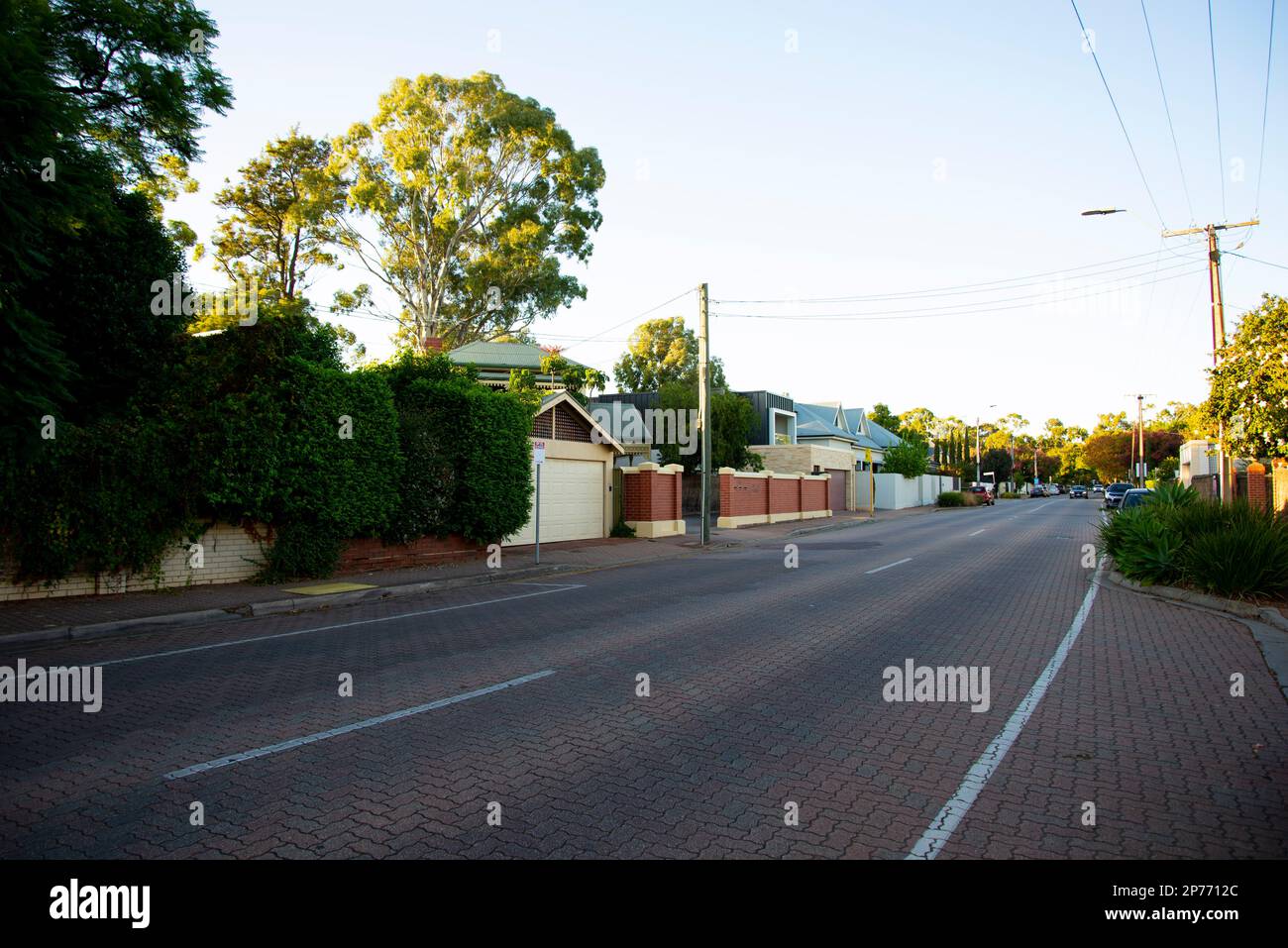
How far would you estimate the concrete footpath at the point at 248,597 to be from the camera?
970 cm

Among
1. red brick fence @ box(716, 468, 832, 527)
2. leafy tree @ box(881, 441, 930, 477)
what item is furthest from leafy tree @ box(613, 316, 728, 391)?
red brick fence @ box(716, 468, 832, 527)

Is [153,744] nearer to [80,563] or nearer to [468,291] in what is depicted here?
[80,563]

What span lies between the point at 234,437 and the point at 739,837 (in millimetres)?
11862

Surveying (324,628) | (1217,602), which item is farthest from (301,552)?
(1217,602)

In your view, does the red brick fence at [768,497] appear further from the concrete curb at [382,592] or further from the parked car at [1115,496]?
the parked car at [1115,496]

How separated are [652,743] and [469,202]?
31882 mm

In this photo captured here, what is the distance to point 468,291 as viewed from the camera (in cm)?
3359

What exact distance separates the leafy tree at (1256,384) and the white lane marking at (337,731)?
15.4 meters

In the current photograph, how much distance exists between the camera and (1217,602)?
11.2m

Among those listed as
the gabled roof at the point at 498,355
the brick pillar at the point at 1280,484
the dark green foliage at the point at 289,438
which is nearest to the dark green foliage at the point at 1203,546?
the brick pillar at the point at 1280,484

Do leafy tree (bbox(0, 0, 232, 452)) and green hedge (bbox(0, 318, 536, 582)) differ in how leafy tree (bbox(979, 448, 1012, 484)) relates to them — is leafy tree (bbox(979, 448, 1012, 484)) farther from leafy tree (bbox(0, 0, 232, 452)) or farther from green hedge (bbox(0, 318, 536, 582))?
leafy tree (bbox(0, 0, 232, 452))

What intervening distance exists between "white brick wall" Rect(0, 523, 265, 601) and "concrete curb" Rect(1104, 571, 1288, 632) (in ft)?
50.2

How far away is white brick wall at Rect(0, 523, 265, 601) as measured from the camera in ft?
36.5
